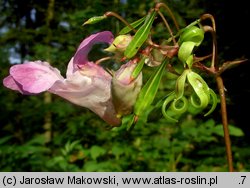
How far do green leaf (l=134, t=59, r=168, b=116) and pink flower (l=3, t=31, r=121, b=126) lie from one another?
0.04 m

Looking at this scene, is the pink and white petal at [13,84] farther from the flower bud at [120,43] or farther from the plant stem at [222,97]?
the plant stem at [222,97]

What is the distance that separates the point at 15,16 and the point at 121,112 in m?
3.34

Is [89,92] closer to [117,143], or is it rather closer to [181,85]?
[181,85]

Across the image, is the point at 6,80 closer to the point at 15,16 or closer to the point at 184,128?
the point at 184,128

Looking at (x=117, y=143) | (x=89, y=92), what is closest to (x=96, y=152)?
(x=117, y=143)

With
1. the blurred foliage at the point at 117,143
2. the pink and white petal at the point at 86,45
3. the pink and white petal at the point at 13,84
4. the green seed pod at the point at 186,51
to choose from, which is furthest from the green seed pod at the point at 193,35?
the blurred foliage at the point at 117,143

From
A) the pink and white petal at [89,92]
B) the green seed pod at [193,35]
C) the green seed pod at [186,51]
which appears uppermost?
the green seed pod at [193,35]

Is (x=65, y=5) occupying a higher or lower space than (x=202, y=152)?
higher

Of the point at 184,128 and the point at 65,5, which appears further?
the point at 65,5

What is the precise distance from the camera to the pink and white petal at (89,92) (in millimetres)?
679

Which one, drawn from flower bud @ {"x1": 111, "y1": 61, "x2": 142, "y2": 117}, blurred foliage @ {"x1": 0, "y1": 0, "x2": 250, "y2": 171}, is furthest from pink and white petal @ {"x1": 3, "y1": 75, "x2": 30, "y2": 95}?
blurred foliage @ {"x1": 0, "y1": 0, "x2": 250, "y2": 171}

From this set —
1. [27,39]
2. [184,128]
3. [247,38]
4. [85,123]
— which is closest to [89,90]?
[184,128]

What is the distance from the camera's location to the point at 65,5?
3.63 m

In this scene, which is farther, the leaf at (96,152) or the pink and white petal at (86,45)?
the leaf at (96,152)
